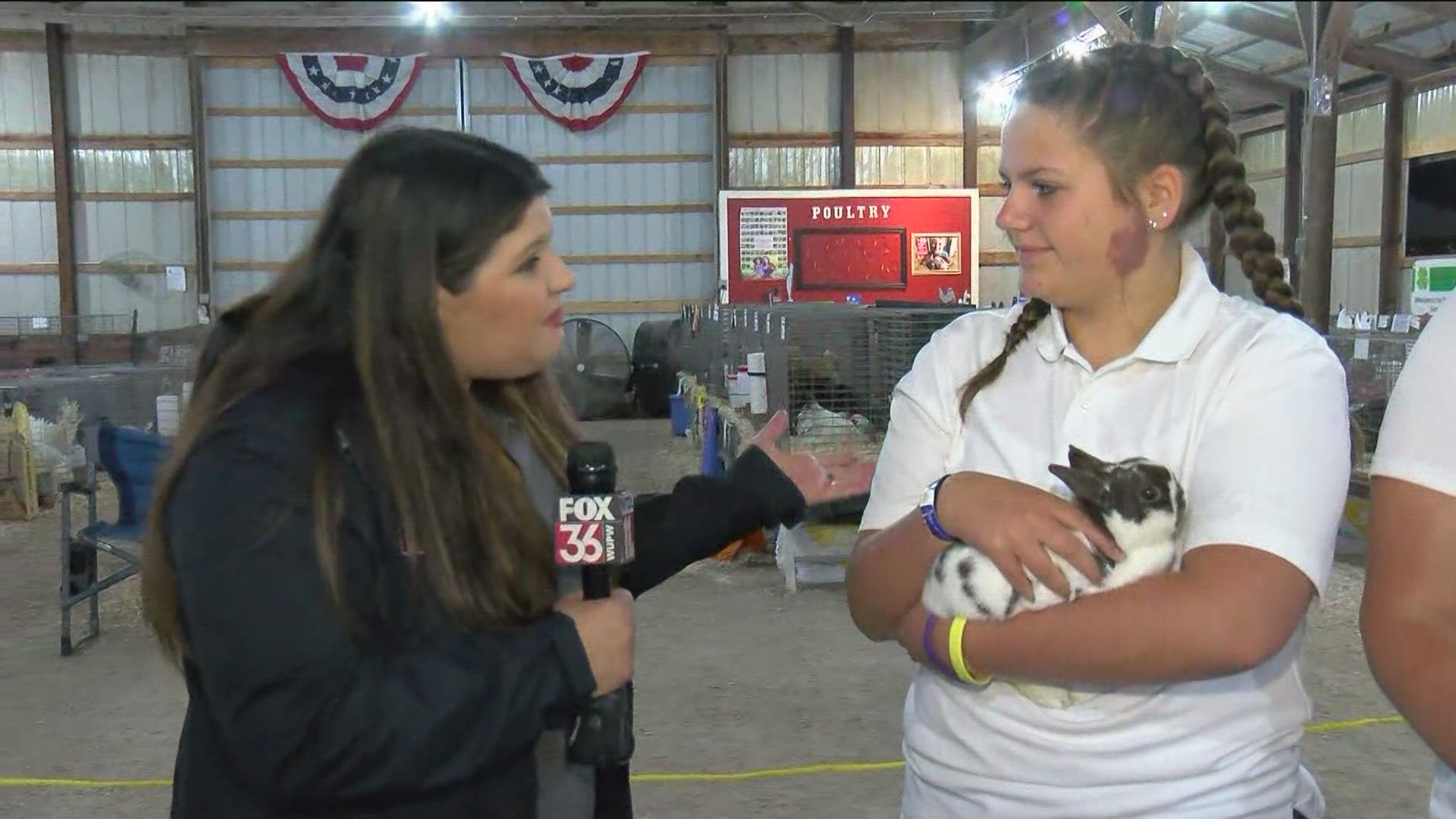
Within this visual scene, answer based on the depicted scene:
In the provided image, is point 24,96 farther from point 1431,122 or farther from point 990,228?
point 1431,122

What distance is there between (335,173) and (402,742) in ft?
1.87

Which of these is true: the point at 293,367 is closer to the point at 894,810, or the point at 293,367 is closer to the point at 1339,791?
the point at 894,810

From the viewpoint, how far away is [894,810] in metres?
3.08

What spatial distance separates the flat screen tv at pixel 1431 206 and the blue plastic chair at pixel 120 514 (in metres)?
9.84

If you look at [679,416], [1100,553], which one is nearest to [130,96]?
[679,416]

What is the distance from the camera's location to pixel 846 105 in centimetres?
1379

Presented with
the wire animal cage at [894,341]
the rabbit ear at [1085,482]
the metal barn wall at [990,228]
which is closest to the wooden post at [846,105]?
the metal barn wall at [990,228]

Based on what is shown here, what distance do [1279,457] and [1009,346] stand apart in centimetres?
29

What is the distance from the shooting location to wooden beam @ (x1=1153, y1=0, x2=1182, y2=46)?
0.70m

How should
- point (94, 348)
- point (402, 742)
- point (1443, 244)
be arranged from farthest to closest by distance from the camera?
point (94, 348), point (1443, 244), point (402, 742)

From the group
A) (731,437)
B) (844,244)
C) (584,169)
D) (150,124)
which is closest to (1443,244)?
(844,244)

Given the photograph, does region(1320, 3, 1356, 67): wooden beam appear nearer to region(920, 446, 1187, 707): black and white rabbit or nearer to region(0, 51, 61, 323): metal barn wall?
region(920, 446, 1187, 707): black and white rabbit

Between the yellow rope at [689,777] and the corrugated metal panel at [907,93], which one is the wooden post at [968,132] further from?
the yellow rope at [689,777]

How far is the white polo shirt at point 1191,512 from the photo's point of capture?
1068 mm
